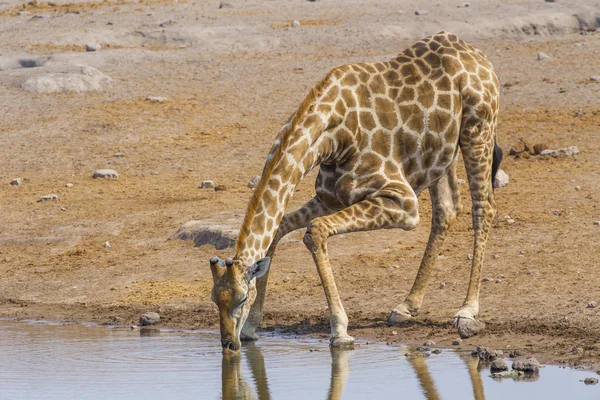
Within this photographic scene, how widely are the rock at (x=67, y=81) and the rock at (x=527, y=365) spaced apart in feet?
45.4

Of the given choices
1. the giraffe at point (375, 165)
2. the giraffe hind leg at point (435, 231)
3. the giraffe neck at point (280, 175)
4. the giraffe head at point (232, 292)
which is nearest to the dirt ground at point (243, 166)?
the giraffe hind leg at point (435, 231)

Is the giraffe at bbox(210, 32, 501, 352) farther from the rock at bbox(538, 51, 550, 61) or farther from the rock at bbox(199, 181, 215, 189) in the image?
the rock at bbox(538, 51, 550, 61)

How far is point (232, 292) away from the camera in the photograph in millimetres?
8172

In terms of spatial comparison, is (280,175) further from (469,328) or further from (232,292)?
(469,328)

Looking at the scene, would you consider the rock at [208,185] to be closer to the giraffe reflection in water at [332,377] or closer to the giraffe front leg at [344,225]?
the giraffe front leg at [344,225]

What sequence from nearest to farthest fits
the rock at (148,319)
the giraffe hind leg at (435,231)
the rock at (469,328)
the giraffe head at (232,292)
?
the giraffe head at (232,292)
the rock at (469,328)
the giraffe hind leg at (435,231)
the rock at (148,319)

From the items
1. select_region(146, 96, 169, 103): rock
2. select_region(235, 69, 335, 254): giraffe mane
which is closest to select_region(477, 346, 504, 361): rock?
select_region(235, 69, 335, 254): giraffe mane

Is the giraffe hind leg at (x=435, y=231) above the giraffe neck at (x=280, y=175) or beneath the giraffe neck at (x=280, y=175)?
beneath

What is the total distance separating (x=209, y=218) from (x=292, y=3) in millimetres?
15479

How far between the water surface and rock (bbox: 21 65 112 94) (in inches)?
434

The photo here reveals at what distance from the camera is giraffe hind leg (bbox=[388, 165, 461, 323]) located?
33.0 ft

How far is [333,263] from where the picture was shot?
12.1 meters

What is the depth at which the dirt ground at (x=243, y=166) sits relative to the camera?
10.7 metres

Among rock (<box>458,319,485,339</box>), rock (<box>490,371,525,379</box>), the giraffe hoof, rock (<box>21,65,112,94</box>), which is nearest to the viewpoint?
rock (<box>490,371,525,379</box>)
